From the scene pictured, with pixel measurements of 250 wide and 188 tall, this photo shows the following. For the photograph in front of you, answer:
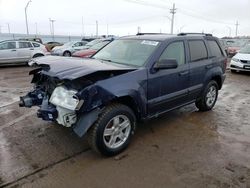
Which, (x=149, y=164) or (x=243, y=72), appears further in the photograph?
(x=243, y=72)

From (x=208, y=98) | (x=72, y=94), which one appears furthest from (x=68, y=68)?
(x=208, y=98)

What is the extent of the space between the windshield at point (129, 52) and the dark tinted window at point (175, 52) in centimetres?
23

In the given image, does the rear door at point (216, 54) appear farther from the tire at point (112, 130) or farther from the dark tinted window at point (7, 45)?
the dark tinted window at point (7, 45)

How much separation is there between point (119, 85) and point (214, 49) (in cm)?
335

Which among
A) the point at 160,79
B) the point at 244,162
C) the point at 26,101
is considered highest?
the point at 160,79

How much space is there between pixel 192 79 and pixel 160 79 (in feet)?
3.71

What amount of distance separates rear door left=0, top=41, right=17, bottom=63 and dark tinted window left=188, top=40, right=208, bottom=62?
1208 centimetres

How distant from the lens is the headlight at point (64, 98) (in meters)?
3.55

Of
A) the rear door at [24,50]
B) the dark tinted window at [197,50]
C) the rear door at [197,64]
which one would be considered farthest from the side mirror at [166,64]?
the rear door at [24,50]

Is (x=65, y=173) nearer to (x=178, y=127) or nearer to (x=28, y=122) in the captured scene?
(x=28, y=122)

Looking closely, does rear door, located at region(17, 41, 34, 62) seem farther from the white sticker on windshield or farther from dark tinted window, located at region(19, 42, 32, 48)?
the white sticker on windshield

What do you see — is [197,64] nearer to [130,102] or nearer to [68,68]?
[130,102]

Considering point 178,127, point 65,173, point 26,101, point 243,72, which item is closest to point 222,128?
point 178,127

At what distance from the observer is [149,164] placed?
3740 millimetres
